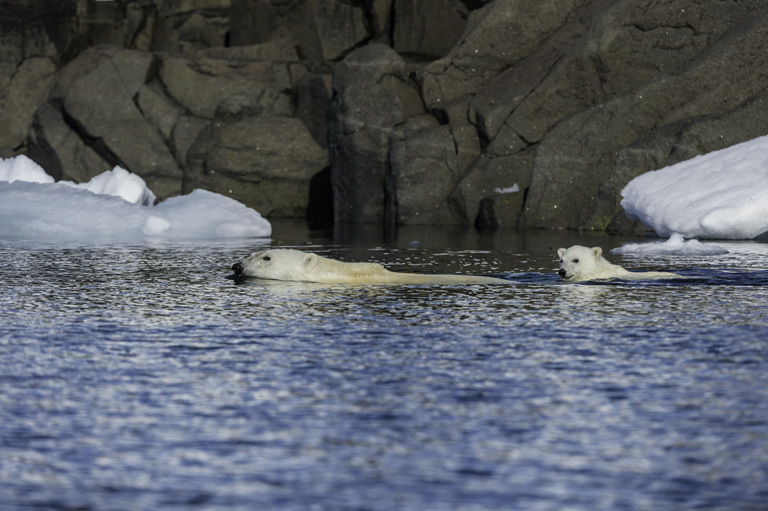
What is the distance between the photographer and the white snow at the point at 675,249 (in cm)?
1505

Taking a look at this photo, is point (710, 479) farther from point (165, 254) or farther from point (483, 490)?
point (165, 254)

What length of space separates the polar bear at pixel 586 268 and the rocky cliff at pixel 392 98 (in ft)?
35.9

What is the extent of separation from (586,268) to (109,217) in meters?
11.1

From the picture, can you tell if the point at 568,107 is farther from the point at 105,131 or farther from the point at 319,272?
the point at 319,272

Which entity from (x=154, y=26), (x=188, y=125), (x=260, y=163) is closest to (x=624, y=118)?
(x=260, y=163)

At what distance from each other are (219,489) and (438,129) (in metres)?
23.1

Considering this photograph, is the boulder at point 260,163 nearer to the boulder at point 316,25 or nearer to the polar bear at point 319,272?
the boulder at point 316,25

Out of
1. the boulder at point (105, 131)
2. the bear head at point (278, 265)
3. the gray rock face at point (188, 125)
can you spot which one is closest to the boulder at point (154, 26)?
the gray rock face at point (188, 125)

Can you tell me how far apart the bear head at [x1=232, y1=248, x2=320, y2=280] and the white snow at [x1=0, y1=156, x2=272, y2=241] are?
27.6 ft

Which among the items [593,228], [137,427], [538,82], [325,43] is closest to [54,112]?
[325,43]

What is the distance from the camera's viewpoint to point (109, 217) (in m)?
19.5

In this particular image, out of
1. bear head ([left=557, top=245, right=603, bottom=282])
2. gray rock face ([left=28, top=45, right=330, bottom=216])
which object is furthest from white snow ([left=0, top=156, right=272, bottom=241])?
gray rock face ([left=28, top=45, right=330, bottom=216])

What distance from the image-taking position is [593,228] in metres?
22.8

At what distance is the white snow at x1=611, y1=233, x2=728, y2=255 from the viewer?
49.4 ft
